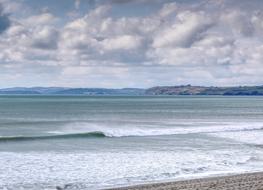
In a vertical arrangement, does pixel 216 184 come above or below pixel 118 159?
above

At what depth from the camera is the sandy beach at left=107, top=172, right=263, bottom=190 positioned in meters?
17.1

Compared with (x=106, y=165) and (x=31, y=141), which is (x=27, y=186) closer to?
(x=106, y=165)

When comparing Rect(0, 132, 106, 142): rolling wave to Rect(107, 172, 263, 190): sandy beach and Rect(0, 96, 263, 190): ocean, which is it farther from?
Rect(107, 172, 263, 190): sandy beach

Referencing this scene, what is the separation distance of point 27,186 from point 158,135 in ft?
80.0

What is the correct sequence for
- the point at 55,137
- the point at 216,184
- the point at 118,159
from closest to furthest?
the point at 216,184, the point at 118,159, the point at 55,137

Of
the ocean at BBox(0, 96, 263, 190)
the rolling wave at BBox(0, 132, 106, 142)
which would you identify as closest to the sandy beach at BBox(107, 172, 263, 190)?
the ocean at BBox(0, 96, 263, 190)

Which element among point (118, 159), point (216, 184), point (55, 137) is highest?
point (216, 184)

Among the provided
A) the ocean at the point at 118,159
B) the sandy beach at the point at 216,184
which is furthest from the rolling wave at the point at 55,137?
the sandy beach at the point at 216,184

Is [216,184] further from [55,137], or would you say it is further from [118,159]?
[55,137]

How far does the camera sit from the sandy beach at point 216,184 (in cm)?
1711

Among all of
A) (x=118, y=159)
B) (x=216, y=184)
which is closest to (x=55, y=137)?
(x=118, y=159)

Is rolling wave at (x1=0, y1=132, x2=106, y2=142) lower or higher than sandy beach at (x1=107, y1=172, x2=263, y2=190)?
lower

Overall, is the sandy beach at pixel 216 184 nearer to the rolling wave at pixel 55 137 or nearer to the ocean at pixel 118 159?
the ocean at pixel 118 159

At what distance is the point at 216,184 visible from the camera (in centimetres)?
1791
